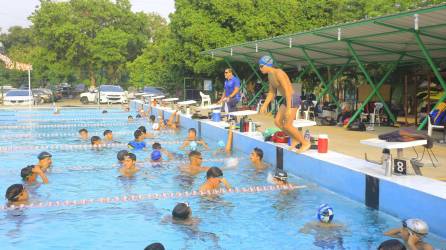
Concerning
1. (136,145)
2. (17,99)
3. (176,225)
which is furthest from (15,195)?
(17,99)

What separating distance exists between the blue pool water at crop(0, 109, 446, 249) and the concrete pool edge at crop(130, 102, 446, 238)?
0.16 m

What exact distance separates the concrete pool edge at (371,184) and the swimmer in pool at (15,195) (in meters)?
5.09

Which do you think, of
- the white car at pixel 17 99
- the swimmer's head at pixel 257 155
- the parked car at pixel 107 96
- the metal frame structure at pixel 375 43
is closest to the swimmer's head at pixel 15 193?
the swimmer's head at pixel 257 155

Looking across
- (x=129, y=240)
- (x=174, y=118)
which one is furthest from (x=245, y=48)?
(x=129, y=240)

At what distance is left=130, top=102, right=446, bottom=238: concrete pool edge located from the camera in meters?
5.95

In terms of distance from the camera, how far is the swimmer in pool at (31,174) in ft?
30.3

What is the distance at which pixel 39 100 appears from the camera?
35.9 m

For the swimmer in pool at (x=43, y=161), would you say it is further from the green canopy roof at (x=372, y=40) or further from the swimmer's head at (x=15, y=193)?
the green canopy roof at (x=372, y=40)

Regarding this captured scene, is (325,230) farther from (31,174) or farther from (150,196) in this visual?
(31,174)

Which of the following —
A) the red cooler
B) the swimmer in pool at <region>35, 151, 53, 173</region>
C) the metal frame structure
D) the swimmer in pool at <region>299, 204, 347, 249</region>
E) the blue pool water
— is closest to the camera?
the swimmer in pool at <region>299, 204, 347, 249</region>

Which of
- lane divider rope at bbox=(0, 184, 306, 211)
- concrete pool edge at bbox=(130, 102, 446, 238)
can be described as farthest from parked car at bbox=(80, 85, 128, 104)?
lane divider rope at bbox=(0, 184, 306, 211)

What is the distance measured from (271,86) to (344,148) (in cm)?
238

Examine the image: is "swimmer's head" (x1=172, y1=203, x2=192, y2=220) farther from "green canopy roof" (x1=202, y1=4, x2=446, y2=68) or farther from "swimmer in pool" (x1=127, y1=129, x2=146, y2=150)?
"swimmer in pool" (x1=127, y1=129, x2=146, y2=150)

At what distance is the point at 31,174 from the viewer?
930cm
